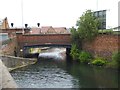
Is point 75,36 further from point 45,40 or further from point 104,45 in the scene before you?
point 104,45

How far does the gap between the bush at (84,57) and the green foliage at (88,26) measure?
2962 millimetres

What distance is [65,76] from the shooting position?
42156 millimetres

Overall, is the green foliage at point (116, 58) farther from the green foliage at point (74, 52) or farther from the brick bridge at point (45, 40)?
the brick bridge at point (45, 40)

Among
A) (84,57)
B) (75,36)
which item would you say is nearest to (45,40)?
(75,36)

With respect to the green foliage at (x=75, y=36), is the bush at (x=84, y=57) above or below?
below

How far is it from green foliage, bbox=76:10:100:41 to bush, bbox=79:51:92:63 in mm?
2962

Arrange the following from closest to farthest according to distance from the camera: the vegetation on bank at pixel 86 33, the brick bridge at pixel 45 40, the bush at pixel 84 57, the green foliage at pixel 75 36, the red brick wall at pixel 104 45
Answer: the red brick wall at pixel 104 45
the vegetation on bank at pixel 86 33
the bush at pixel 84 57
the green foliage at pixel 75 36
the brick bridge at pixel 45 40

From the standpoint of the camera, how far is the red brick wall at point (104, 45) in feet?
170

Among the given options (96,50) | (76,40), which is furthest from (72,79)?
(76,40)

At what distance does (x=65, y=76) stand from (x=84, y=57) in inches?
572

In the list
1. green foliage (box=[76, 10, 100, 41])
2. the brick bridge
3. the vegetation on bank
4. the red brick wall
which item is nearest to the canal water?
the vegetation on bank

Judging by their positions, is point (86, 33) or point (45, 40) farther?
point (45, 40)

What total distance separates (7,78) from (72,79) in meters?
14.4

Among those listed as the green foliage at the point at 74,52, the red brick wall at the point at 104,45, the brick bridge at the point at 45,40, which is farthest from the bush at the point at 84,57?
the brick bridge at the point at 45,40
